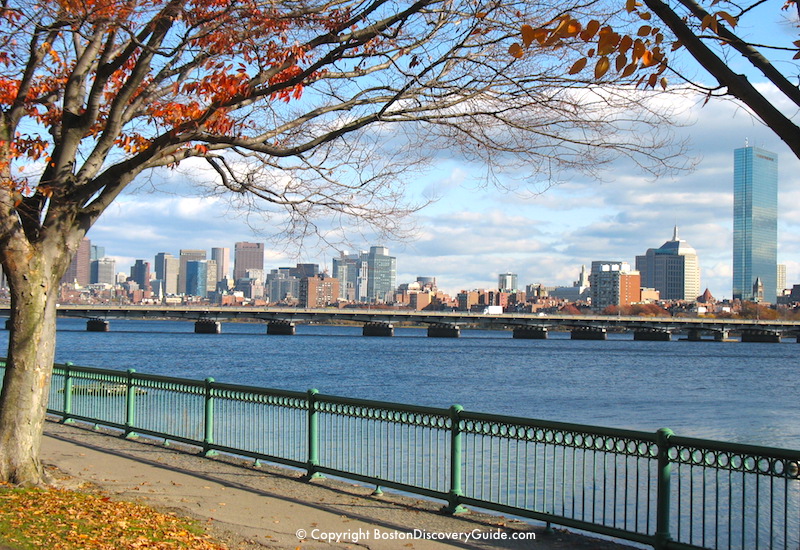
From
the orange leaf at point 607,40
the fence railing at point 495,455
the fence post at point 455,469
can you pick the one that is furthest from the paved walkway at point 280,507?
the orange leaf at point 607,40

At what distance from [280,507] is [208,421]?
414cm

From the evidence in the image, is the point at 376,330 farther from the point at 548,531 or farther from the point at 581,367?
the point at 548,531

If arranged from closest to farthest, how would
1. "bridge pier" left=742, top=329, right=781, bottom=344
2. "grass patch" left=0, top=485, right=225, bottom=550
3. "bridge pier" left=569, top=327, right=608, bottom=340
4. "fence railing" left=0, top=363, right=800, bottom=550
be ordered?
"grass patch" left=0, top=485, right=225, bottom=550, "fence railing" left=0, top=363, right=800, bottom=550, "bridge pier" left=569, top=327, right=608, bottom=340, "bridge pier" left=742, top=329, right=781, bottom=344

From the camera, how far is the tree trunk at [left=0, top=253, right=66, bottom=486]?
1053cm

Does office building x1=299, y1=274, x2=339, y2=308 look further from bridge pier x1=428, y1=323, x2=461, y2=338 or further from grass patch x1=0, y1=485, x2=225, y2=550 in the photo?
grass patch x1=0, y1=485, x2=225, y2=550

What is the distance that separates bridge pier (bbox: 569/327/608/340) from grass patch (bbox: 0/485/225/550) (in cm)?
14947

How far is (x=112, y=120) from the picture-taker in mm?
10844

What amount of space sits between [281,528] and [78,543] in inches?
89.5

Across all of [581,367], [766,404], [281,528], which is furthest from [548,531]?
[581,367]

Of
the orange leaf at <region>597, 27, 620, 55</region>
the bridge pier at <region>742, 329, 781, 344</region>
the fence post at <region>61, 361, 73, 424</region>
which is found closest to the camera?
the orange leaf at <region>597, 27, 620, 55</region>

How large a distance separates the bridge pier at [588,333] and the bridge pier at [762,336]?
87.5 feet

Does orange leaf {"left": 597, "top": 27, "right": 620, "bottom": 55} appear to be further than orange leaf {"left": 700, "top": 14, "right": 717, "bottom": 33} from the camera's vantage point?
Yes

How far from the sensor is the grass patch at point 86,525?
798cm

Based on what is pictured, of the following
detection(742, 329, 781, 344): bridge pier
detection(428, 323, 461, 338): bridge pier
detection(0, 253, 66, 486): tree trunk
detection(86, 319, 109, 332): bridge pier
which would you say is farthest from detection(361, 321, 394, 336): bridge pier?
detection(0, 253, 66, 486): tree trunk
